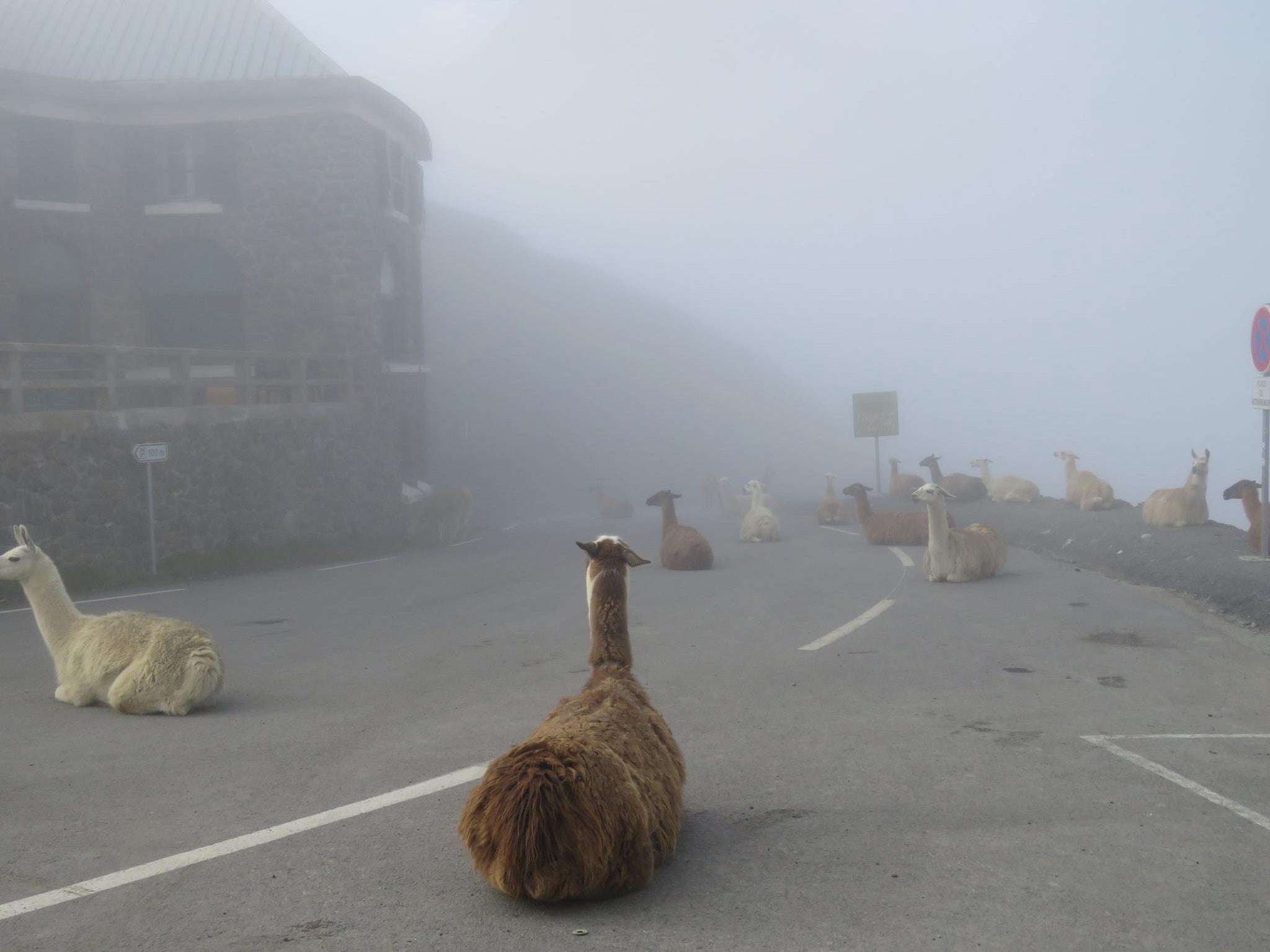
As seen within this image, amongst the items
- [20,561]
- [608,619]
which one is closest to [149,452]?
[20,561]

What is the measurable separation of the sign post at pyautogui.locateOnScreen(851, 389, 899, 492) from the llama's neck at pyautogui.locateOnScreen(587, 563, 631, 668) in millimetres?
30654

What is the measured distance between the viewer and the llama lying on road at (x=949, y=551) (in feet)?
50.0

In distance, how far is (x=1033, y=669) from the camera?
9.22 metres

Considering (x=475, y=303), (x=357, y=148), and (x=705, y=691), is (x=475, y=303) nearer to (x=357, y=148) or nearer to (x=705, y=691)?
(x=357, y=148)

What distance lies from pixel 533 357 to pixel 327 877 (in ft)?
212

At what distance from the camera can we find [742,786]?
605 centimetres

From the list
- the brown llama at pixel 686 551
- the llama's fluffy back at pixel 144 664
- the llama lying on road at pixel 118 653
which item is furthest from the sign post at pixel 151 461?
the llama's fluffy back at pixel 144 664

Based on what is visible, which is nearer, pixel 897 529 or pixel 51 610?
pixel 51 610

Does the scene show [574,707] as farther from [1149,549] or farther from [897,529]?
[897,529]

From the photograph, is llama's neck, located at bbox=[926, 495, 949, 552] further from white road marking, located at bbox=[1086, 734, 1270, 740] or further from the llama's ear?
the llama's ear

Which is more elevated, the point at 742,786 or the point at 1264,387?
the point at 1264,387

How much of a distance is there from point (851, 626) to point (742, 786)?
5.96 m

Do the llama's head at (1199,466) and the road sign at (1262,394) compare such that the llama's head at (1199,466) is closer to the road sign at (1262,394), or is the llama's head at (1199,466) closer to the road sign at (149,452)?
the road sign at (1262,394)

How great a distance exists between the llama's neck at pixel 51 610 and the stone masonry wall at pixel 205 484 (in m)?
9.69
